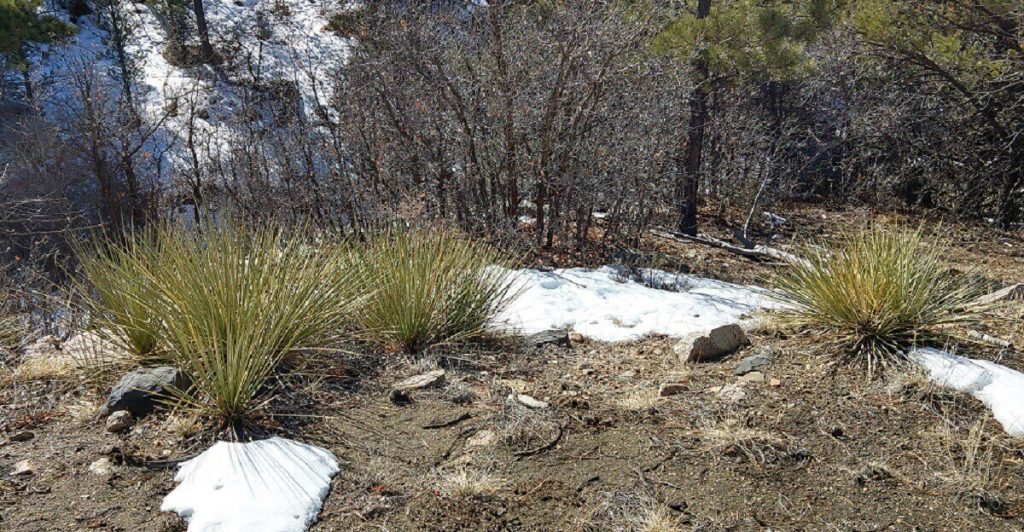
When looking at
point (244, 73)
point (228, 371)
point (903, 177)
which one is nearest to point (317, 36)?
point (244, 73)

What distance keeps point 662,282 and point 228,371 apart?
4.65 metres

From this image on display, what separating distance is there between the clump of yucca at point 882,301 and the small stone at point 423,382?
7.02 feet

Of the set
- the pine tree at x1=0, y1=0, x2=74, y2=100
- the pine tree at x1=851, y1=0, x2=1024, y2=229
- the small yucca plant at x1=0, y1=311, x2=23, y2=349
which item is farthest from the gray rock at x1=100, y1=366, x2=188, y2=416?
the pine tree at x1=0, y1=0, x2=74, y2=100

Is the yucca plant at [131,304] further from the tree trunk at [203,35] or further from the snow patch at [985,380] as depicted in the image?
the tree trunk at [203,35]

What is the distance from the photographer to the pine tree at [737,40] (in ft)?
28.0

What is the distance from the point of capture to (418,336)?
4.23 meters

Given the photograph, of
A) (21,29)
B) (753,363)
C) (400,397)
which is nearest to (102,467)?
(400,397)

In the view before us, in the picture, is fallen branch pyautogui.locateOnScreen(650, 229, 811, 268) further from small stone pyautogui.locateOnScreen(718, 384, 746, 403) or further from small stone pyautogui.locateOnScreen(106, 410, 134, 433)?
small stone pyautogui.locateOnScreen(106, 410, 134, 433)

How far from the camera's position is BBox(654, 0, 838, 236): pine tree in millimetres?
8547

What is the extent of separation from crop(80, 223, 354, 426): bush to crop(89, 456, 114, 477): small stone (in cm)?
37

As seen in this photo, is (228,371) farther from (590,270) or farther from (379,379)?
(590,270)

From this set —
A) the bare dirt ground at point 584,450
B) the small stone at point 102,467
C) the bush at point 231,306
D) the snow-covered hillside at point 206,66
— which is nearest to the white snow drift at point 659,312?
the bare dirt ground at point 584,450

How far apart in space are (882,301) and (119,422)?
12.3 feet

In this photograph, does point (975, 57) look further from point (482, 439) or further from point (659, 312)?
point (482, 439)
